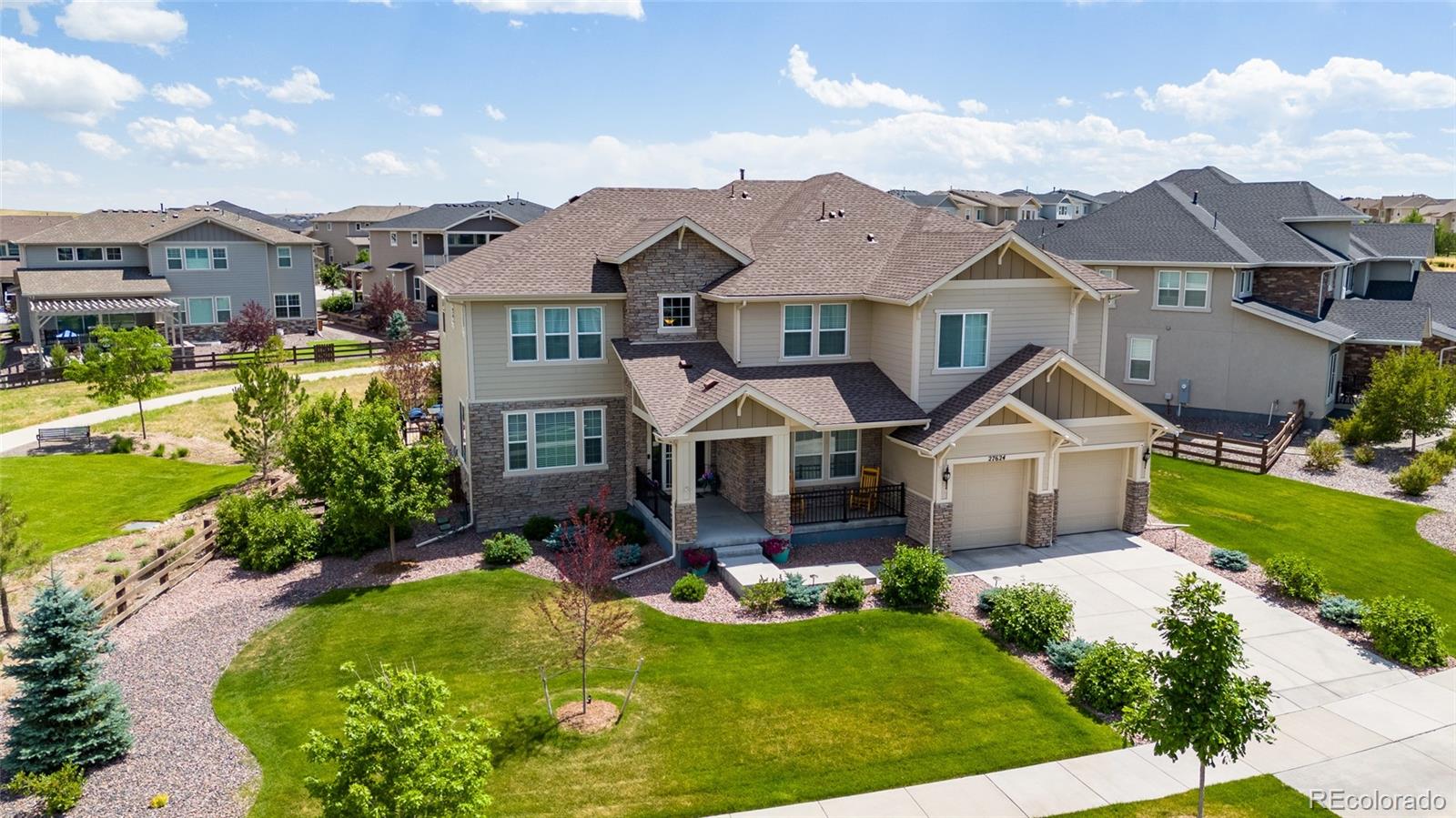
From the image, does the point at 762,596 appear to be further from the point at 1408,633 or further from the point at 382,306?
the point at 382,306

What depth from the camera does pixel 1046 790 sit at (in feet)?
39.3

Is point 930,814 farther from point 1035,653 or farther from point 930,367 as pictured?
point 930,367

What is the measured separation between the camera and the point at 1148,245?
3372cm

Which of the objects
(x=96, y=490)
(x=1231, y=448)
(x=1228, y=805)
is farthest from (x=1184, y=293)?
(x=96, y=490)

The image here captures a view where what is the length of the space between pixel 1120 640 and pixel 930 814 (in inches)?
260

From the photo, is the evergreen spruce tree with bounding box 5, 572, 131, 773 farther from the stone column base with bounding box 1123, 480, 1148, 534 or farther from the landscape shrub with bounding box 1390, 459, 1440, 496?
the landscape shrub with bounding box 1390, 459, 1440, 496

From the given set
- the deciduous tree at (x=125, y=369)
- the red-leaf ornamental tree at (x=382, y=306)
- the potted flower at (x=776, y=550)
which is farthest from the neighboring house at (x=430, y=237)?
the potted flower at (x=776, y=550)

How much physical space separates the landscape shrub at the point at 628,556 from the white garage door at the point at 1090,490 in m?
10.1

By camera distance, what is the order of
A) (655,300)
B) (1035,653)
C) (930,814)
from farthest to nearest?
1. (655,300)
2. (1035,653)
3. (930,814)

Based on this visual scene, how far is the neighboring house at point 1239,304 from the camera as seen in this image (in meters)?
31.8

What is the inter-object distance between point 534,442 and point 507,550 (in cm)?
315

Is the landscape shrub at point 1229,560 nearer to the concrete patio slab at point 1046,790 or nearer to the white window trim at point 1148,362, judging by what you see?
the concrete patio slab at point 1046,790

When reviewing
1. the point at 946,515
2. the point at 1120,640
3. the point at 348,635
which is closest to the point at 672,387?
the point at 946,515

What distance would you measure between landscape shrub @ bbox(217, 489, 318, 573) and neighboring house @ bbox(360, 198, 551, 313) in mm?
36928
